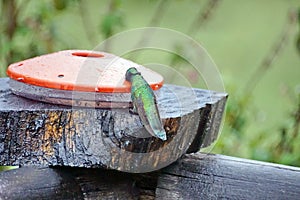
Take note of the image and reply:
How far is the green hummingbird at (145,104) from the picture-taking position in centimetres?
88

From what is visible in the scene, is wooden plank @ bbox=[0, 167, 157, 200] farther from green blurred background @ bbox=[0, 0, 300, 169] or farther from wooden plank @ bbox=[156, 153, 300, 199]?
green blurred background @ bbox=[0, 0, 300, 169]

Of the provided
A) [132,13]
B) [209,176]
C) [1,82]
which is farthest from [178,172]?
[132,13]

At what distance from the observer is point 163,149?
0.94 metres

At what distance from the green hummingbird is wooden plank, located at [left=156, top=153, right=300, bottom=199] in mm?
187

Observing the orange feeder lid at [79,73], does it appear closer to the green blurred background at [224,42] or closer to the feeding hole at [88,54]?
the feeding hole at [88,54]

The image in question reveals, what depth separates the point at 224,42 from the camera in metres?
3.62

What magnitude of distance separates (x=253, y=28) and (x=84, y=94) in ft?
9.90

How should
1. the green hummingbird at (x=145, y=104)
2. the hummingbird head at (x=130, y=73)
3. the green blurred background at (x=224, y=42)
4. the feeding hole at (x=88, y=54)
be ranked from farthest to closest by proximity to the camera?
the green blurred background at (x=224, y=42) → the feeding hole at (x=88, y=54) → the hummingbird head at (x=130, y=73) → the green hummingbird at (x=145, y=104)

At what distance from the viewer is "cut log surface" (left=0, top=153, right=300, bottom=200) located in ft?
3.23

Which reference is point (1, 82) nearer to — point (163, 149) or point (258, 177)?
point (163, 149)

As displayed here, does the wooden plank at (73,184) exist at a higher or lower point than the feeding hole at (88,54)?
lower

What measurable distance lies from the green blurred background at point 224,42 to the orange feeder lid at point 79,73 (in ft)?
3.85

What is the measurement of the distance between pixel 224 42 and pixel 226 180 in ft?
8.64

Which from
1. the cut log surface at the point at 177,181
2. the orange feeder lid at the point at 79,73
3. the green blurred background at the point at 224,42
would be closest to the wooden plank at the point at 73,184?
the cut log surface at the point at 177,181
